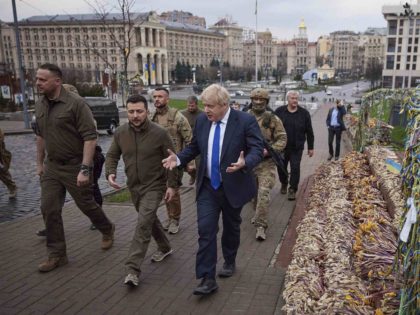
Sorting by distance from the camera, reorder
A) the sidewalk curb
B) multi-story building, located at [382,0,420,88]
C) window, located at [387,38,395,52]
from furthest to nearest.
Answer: window, located at [387,38,395,52], multi-story building, located at [382,0,420,88], the sidewalk curb

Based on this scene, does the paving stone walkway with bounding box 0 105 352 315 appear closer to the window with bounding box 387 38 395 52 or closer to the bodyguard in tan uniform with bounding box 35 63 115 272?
the bodyguard in tan uniform with bounding box 35 63 115 272

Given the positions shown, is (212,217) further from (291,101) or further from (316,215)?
(291,101)

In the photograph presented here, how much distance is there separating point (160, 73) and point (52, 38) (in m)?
31.3

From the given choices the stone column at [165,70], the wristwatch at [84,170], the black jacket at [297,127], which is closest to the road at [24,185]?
the wristwatch at [84,170]

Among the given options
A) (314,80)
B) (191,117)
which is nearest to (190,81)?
(314,80)

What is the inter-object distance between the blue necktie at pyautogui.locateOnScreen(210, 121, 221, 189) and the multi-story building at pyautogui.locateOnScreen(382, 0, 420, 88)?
329ft

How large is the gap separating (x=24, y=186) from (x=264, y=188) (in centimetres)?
582

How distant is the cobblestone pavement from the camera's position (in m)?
7.20

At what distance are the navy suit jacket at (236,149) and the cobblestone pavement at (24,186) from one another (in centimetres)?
429

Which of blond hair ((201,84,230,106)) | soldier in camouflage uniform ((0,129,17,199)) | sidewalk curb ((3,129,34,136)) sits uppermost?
blond hair ((201,84,230,106))

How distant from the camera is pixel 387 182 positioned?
5.67m

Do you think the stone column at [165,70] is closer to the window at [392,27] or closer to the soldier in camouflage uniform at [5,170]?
the window at [392,27]

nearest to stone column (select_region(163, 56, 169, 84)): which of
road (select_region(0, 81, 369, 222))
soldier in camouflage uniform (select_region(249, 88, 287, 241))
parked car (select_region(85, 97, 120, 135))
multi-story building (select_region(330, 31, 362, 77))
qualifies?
multi-story building (select_region(330, 31, 362, 77))

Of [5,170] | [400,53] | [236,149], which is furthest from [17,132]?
[400,53]
